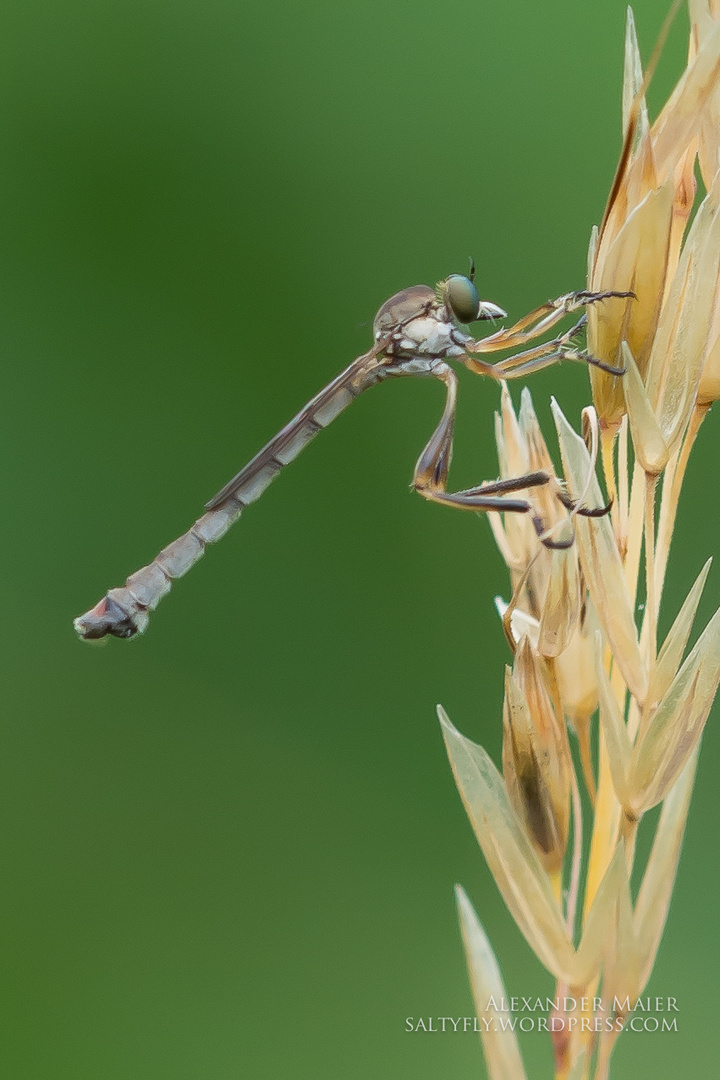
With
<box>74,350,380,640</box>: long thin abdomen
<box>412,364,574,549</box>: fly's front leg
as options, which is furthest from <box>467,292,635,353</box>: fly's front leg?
<box>74,350,380,640</box>: long thin abdomen

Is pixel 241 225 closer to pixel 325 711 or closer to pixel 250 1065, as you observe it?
pixel 325 711

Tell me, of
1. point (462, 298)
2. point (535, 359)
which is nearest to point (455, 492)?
point (535, 359)

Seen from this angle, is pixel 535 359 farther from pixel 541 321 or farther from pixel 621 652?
pixel 621 652

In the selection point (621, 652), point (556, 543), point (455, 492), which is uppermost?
point (455, 492)

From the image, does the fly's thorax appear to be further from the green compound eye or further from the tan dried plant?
the tan dried plant

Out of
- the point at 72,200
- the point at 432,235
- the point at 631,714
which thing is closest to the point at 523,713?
the point at 631,714

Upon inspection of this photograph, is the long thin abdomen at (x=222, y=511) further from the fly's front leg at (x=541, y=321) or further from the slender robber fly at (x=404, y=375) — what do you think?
the fly's front leg at (x=541, y=321)
